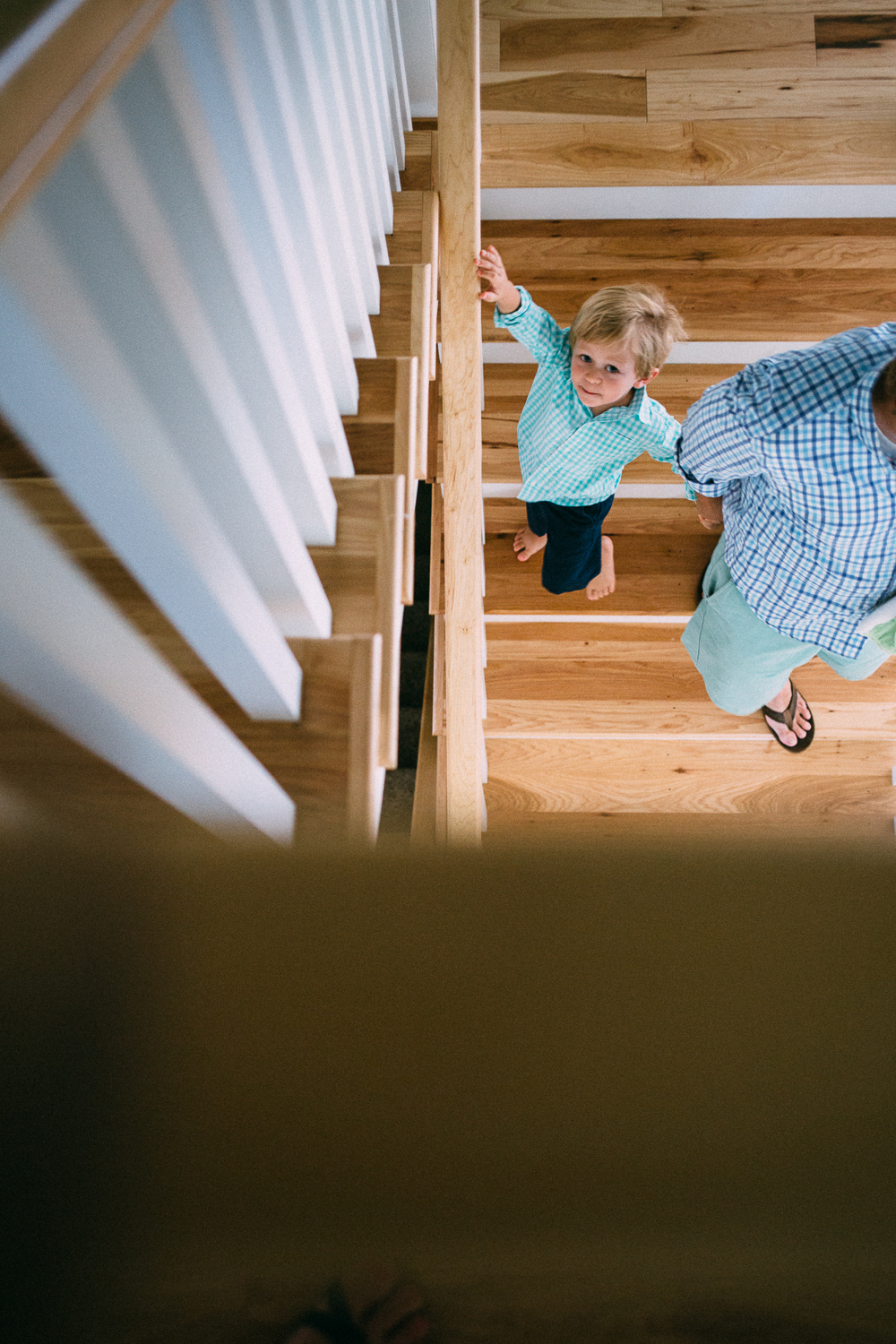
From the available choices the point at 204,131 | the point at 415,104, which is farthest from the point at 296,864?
the point at 415,104

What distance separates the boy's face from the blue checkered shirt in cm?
5

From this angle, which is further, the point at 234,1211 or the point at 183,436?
the point at 183,436

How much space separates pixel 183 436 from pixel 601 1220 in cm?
60

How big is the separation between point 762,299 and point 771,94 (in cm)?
48

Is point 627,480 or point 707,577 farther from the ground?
point 627,480


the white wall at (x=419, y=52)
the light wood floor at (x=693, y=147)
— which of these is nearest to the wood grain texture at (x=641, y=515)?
the light wood floor at (x=693, y=147)

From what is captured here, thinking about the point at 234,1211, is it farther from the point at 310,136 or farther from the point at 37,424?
the point at 310,136

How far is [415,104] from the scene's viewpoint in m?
1.82

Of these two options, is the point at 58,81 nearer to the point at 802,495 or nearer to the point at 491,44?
the point at 802,495

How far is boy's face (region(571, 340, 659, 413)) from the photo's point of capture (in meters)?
1.52

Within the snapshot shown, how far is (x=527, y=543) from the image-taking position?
7.76ft

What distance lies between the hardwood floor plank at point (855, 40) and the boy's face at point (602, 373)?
1123 millimetres

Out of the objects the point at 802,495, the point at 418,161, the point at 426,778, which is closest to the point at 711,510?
the point at 802,495

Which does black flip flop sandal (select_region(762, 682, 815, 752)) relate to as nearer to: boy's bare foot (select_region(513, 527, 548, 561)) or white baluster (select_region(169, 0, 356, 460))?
boy's bare foot (select_region(513, 527, 548, 561))
